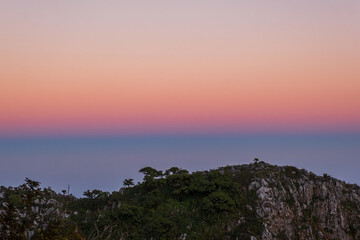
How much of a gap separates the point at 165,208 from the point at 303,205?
15.4m

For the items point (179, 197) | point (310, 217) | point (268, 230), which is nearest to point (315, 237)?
point (310, 217)

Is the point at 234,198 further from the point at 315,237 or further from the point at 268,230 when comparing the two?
the point at 315,237

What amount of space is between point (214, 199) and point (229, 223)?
2.78 metres

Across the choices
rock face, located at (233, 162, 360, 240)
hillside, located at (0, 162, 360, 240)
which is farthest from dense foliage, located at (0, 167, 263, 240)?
rock face, located at (233, 162, 360, 240)

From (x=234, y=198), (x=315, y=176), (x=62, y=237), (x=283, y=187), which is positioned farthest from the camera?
(x=315, y=176)

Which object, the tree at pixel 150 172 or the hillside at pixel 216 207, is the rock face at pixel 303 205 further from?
the tree at pixel 150 172

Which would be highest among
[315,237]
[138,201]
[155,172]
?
[155,172]

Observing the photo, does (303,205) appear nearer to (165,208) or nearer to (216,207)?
(216,207)

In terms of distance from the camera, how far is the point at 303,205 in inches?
1439

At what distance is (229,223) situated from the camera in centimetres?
3203

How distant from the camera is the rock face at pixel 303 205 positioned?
33625 mm

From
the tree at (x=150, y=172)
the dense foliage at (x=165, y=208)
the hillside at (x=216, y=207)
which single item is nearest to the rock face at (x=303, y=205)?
the hillside at (x=216, y=207)

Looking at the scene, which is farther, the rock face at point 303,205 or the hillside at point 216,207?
the rock face at point 303,205

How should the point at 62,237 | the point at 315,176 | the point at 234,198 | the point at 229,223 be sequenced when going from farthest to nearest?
the point at 315,176, the point at 234,198, the point at 229,223, the point at 62,237
